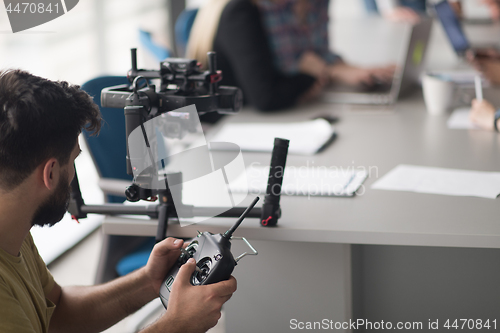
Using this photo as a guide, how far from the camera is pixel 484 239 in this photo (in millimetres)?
1000

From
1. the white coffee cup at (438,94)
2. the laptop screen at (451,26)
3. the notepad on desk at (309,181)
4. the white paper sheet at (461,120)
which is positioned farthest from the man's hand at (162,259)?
the laptop screen at (451,26)

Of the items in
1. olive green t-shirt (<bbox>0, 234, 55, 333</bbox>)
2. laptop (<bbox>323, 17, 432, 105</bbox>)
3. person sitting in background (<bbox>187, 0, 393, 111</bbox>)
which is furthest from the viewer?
laptop (<bbox>323, 17, 432, 105</bbox>)

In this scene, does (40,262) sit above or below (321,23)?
below

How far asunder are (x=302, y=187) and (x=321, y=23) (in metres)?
1.52

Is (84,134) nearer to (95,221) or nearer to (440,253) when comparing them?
(440,253)

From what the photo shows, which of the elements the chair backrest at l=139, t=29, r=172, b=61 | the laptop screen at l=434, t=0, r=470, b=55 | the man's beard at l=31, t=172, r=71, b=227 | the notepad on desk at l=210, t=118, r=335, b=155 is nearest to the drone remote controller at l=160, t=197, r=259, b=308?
the man's beard at l=31, t=172, r=71, b=227

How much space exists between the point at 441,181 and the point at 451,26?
1707 millimetres

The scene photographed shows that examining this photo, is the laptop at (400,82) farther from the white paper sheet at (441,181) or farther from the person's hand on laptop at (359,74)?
the white paper sheet at (441,181)

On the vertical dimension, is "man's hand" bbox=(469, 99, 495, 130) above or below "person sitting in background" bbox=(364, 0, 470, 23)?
below

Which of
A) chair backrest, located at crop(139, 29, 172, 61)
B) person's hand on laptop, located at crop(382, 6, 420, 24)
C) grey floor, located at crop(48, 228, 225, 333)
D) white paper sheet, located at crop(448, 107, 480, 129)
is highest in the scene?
chair backrest, located at crop(139, 29, 172, 61)

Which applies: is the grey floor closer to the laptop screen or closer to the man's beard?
the man's beard

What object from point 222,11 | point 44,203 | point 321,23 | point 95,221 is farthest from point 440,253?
point 95,221

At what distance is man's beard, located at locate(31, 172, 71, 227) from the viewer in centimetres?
92

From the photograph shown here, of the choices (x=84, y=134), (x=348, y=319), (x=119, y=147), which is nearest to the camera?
(x=348, y=319)
